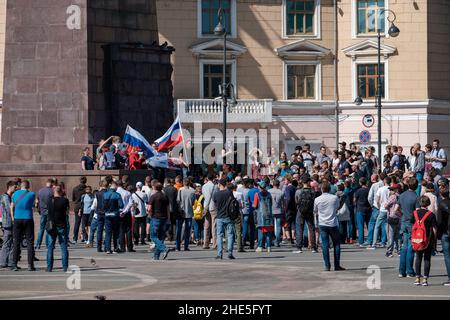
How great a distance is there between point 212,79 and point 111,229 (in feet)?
121

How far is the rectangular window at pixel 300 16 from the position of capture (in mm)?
70062

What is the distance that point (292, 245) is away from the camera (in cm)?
3594

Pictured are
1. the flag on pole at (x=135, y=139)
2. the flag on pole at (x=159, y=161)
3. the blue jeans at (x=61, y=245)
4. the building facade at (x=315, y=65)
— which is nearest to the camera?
the blue jeans at (x=61, y=245)

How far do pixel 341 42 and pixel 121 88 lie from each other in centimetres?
3280

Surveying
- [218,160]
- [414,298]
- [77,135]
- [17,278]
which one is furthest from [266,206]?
[218,160]

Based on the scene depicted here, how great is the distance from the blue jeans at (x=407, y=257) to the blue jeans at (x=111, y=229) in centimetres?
839

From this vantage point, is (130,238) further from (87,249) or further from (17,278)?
(17,278)

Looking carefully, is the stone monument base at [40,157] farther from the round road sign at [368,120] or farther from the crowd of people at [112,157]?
the round road sign at [368,120]

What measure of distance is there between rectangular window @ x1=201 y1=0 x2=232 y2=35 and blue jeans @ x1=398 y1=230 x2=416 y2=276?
143 ft

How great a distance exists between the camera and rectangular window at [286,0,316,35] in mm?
70062

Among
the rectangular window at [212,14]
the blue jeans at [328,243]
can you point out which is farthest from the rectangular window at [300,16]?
the blue jeans at [328,243]

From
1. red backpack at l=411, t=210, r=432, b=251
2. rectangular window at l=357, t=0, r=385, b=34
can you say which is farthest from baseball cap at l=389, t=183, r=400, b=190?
rectangular window at l=357, t=0, r=385, b=34

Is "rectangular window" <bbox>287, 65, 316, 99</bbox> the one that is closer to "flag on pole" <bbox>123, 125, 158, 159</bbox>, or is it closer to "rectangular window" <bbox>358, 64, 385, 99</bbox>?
"rectangular window" <bbox>358, 64, 385, 99</bbox>

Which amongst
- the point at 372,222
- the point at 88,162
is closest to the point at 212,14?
the point at 88,162
